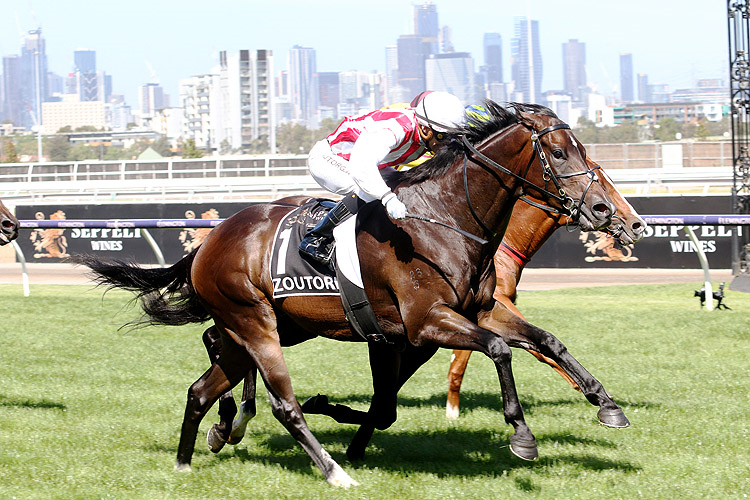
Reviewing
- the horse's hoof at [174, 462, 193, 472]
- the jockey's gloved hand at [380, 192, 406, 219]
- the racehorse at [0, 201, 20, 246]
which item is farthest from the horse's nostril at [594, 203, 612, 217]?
the racehorse at [0, 201, 20, 246]

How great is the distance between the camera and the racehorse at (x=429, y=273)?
4.23 meters

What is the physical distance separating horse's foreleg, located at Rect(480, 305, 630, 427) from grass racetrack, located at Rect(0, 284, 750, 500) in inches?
15.3

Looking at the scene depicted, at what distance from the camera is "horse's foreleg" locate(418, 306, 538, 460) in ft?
13.0

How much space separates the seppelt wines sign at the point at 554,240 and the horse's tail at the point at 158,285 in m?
8.01

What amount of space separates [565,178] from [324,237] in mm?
1250

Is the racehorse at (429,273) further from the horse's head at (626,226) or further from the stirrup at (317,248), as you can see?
the stirrup at (317,248)

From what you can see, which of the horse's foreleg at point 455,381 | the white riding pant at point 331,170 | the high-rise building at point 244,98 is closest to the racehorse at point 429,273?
the white riding pant at point 331,170

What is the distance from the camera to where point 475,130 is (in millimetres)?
4551

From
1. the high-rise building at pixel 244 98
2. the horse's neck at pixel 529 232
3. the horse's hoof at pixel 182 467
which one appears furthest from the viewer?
the high-rise building at pixel 244 98

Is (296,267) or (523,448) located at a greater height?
(296,267)

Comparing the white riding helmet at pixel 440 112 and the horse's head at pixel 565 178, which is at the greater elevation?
the white riding helmet at pixel 440 112

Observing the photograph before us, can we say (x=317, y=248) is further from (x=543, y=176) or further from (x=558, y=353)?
(x=558, y=353)

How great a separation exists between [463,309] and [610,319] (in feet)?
18.8

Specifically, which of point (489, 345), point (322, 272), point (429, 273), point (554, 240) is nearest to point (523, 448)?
point (489, 345)
